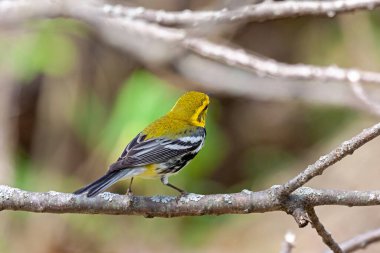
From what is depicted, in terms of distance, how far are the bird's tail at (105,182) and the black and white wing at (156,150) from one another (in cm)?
3

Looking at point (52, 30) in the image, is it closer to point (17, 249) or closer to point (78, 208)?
point (17, 249)

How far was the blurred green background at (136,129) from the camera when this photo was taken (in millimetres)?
5359

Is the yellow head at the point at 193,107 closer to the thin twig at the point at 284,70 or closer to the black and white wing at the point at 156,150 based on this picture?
the black and white wing at the point at 156,150

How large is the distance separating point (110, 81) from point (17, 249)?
5.68 ft

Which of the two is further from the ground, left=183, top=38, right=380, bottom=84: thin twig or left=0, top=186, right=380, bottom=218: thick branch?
left=183, top=38, right=380, bottom=84: thin twig

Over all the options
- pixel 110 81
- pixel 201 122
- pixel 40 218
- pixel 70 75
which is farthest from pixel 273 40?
pixel 201 122

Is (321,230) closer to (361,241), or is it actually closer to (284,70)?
(361,241)

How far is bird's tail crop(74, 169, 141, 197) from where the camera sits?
2.27 meters

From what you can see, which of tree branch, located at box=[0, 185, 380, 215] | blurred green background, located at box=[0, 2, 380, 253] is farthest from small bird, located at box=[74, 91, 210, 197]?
blurred green background, located at box=[0, 2, 380, 253]

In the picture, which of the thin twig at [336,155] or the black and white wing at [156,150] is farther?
the black and white wing at [156,150]

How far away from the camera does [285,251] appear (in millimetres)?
2578

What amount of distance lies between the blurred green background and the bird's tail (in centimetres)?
203

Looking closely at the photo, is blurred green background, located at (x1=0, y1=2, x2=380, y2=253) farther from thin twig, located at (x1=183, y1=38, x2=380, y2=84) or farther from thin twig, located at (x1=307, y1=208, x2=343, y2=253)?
thin twig, located at (x1=307, y1=208, x2=343, y2=253)

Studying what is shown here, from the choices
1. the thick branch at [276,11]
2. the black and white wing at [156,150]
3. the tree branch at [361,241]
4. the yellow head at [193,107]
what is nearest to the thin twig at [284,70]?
the thick branch at [276,11]
